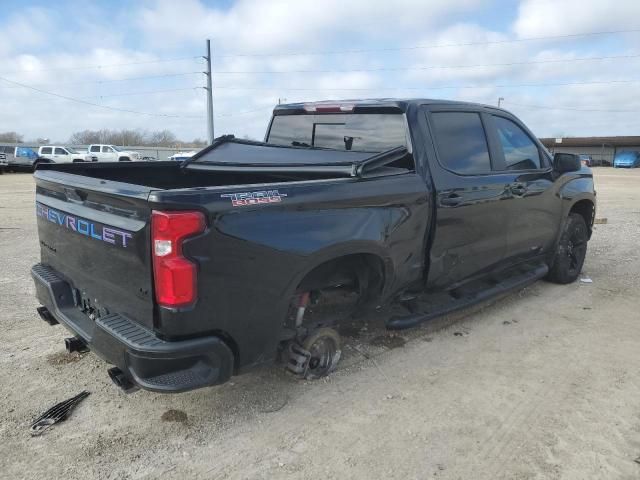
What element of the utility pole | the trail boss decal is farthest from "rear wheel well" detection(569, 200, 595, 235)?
the utility pole

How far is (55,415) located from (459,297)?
3125 mm

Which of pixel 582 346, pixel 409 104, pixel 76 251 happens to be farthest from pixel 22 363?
pixel 582 346

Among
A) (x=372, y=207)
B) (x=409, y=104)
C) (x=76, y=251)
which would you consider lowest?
(x=76, y=251)

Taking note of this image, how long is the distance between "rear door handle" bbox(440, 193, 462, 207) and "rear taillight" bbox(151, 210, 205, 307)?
6.57 feet

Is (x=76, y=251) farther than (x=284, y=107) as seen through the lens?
No

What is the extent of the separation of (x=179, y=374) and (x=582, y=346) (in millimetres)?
3285

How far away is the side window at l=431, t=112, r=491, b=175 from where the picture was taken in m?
4.01

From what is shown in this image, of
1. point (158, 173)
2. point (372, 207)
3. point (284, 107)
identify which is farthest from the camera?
point (284, 107)

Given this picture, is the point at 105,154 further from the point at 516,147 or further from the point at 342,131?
the point at 516,147

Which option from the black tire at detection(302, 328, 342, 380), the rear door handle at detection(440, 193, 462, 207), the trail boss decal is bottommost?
the black tire at detection(302, 328, 342, 380)

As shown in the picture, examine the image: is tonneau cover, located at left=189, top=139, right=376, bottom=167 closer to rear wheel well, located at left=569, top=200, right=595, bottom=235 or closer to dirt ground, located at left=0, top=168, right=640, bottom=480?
dirt ground, located at left=0, top=168, right=640, bottom=480

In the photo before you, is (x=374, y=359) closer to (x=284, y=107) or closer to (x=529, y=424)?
(x=529, y=424)

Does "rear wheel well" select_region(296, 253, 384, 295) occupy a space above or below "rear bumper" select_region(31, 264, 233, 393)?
above

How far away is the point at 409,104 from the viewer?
392 cm
